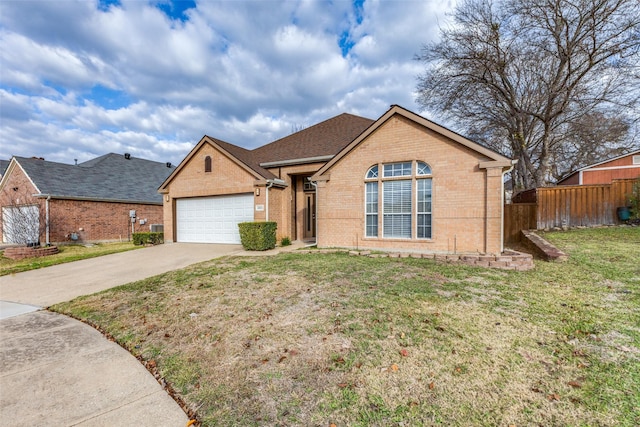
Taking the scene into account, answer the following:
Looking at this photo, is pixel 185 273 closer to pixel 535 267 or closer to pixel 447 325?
pixel 447 325

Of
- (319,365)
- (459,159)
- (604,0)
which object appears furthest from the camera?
(604,0)

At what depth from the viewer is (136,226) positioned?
19156 millimetres

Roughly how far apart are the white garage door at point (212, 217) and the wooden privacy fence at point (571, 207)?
39.0 feet

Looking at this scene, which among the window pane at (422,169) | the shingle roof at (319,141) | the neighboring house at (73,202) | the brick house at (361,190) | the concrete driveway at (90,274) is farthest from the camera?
the neighboring house at (73,202)

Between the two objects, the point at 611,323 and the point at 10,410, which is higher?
the point at 611,323

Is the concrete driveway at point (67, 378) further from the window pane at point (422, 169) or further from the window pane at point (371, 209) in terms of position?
the window pane at point (422, 169)

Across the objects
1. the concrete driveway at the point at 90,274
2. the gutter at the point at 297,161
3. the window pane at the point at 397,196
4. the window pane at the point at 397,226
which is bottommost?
the concrete driveway at the point at 90,274

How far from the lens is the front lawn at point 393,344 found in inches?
96.0

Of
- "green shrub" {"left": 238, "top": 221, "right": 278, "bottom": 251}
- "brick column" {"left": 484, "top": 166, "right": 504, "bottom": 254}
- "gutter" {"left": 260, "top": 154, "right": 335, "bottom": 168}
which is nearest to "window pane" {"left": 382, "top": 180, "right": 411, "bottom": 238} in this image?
"brick column" {"left": 484, "top": 166, "right": 504, "bottom": 254}

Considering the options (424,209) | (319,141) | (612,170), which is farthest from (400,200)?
(612,170)

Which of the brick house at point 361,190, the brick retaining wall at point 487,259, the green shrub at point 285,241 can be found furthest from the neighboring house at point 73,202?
the brick retaining wall at point 487,259

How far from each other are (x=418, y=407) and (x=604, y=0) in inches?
794

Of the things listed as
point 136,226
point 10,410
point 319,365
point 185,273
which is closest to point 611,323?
point 319,365

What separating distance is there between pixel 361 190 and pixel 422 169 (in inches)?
85.1
